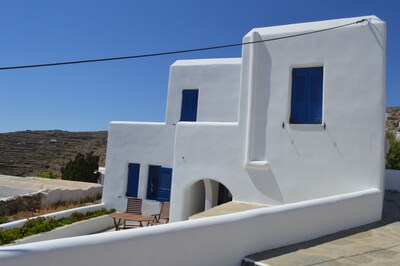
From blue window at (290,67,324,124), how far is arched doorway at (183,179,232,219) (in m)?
3.96

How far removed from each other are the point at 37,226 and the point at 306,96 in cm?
918

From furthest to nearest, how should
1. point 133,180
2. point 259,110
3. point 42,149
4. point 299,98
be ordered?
point 42,149, point 133,180, point 259,110, point 299,98

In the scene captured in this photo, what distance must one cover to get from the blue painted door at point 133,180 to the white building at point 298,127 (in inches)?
126

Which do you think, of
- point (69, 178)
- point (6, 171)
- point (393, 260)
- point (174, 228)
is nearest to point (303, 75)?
point (393, 260)

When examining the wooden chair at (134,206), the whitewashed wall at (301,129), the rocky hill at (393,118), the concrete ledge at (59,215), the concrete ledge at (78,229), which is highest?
the rocky hill at (393,118)

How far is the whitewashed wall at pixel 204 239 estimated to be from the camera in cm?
339

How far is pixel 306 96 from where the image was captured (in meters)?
9.34

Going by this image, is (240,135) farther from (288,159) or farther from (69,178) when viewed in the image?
(69,178)

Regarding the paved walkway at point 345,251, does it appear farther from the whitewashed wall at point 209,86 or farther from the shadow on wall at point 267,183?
the whitewashed wall at point 209,86

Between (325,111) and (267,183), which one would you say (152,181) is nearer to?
(267,183)

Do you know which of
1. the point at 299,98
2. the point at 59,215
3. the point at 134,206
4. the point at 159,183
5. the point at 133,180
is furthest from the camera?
the point at 133,180

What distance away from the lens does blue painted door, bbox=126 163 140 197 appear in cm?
1412

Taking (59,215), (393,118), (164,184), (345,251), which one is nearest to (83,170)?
(59,215)

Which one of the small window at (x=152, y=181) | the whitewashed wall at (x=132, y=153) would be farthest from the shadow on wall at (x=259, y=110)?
the small window at (x=152, y=181)
